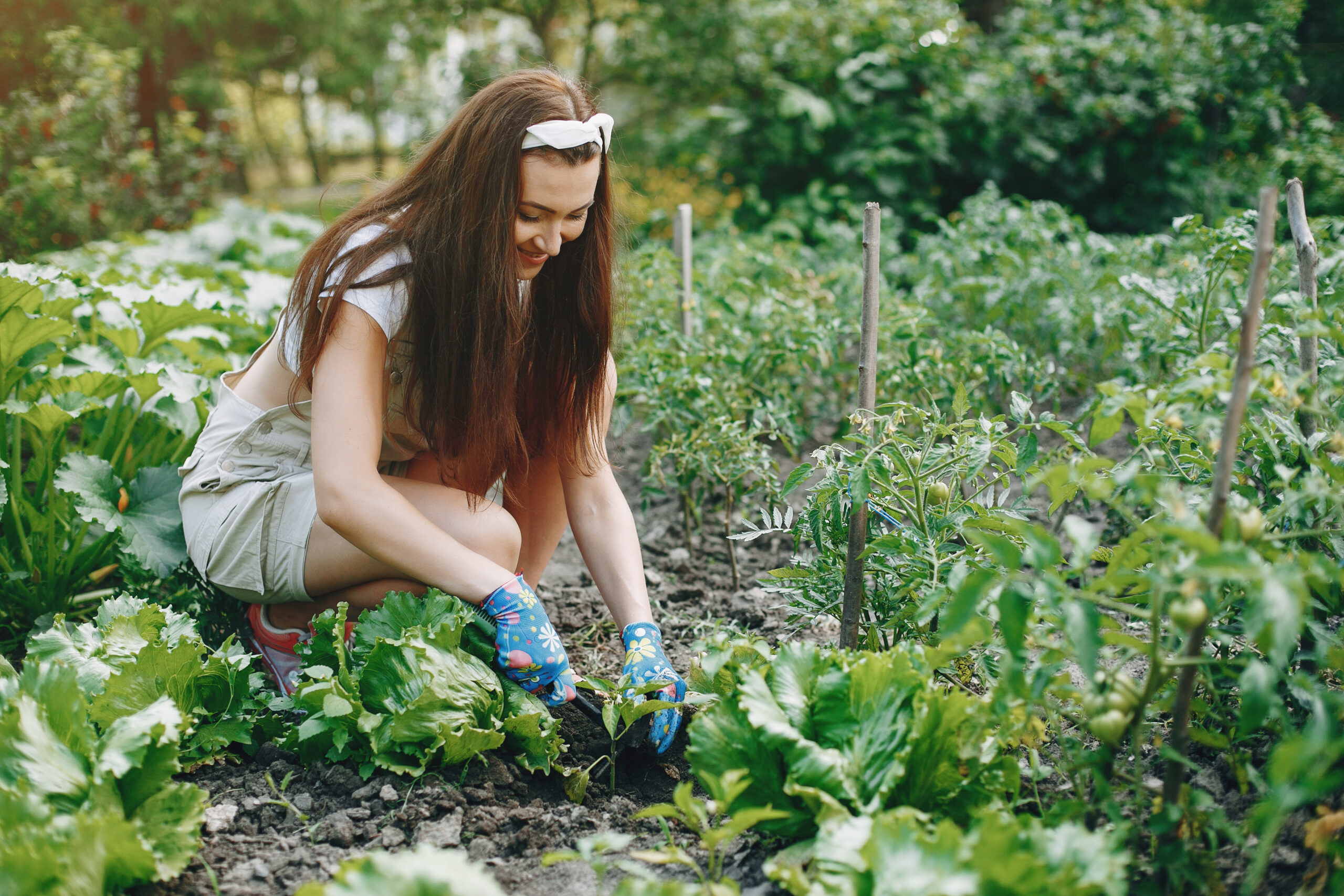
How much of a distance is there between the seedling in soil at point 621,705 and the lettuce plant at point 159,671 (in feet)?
1.97

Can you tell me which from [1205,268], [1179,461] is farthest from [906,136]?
[1179,461]

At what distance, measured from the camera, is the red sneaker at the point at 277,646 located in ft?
6.00

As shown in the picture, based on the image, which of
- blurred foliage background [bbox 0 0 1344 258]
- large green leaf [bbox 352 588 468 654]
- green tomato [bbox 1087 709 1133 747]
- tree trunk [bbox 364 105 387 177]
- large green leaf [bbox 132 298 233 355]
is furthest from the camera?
tree trunk [bbox 364 105 387 177]

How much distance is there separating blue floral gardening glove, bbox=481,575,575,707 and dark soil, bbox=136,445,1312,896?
147mm

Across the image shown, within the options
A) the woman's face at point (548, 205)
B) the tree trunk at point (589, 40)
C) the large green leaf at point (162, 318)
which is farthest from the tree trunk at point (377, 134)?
the woman's face at point (548, 205)

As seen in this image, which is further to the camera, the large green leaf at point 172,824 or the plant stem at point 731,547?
the plant stem at point 731,547

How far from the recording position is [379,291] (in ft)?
5.33

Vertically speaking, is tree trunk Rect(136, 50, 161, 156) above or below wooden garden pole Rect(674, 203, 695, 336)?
above

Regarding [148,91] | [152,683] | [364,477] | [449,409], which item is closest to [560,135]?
[449,409]

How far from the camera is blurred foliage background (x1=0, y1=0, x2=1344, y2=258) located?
519 centimetres

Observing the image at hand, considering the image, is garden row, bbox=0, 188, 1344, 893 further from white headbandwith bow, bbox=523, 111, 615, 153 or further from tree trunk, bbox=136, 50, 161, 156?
tree trunk, bbox=136, 50, 161, 156

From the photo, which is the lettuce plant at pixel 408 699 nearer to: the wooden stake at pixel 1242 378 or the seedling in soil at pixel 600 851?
the seedling in soil at pixel 600 851

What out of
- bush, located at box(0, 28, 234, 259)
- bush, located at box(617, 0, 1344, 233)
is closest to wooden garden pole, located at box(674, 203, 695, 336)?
bush, located at box(0, 28, 234, 259)

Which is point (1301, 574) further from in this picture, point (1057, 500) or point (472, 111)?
point (472, 111)
